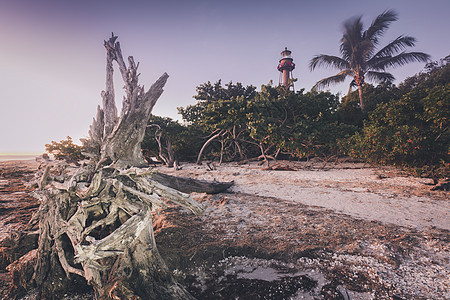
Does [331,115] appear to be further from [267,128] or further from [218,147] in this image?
[218,147]

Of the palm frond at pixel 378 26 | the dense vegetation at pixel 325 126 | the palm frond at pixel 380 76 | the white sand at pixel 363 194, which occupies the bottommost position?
the white sand at pixel 363 194

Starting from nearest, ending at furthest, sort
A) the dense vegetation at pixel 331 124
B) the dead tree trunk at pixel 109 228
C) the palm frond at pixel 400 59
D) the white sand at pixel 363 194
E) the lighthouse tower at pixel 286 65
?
the dead tree trunk at pixel 109 228, the white sand at pixel 363 194, the dense vegetation at pixel 331 124, the palm frond at pixel 400 59, the lighthouse tower at pixel 286 65

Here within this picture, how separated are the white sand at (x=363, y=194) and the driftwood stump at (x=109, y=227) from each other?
15.3 feet

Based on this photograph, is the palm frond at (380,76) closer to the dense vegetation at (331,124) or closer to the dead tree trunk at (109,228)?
the dense vegetation at (331,124)

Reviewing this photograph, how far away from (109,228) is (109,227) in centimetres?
3

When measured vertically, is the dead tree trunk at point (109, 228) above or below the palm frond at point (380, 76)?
below

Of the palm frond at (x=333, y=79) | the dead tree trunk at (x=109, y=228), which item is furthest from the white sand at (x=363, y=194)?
the palm frond at (x=333, y=79)

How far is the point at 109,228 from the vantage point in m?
2.57

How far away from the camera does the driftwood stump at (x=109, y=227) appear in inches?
72.4

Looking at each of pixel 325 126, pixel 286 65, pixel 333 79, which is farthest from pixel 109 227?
pixel 286 65

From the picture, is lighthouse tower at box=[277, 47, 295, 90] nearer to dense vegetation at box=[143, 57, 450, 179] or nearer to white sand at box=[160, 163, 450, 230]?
dense vegetation at box=[143, 57, 450, 179]

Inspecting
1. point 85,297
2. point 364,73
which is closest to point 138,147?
point 85,297

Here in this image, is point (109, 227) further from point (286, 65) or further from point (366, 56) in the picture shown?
point (286, 65)

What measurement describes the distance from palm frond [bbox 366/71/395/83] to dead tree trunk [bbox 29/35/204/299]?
75.0 ft
